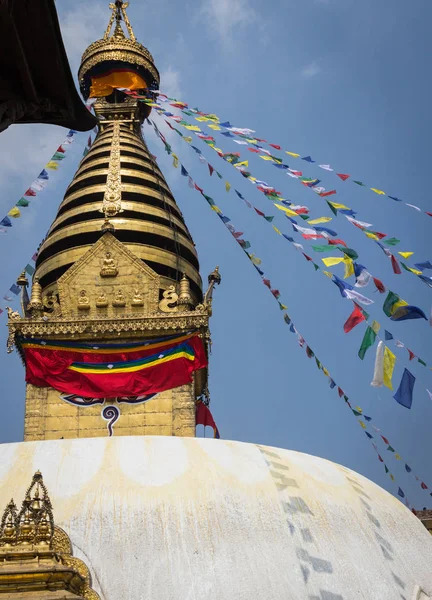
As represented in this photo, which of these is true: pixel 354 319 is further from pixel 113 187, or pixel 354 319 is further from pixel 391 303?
pixel 113 187

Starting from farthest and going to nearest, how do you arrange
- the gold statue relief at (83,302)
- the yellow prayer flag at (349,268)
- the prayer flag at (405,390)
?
the gold statue relief at (83,302) < the yellow prayer flag at (349,268) < the prayer flag at (405,390)

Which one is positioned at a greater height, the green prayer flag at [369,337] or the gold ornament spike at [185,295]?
the gold ornament spike at [185,295]

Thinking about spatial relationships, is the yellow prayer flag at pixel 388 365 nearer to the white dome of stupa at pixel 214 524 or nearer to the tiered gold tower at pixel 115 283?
the white dome of stupa at pixel 214 524

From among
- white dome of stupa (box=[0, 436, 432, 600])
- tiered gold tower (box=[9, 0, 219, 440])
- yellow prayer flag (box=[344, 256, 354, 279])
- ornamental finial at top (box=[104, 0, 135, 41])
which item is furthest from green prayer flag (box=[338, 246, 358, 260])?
ornamental finial at top (box=[104, 0, 135, 41])

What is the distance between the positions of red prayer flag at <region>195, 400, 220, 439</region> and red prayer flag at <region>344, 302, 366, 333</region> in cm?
889

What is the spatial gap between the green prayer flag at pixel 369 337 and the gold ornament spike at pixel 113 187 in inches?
393

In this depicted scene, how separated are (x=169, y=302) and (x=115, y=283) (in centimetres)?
133

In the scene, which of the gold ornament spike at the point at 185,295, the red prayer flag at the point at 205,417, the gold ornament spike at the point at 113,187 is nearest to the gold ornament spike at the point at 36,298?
the gold ornament spike at the point at 113,187

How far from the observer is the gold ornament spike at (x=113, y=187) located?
699 inches

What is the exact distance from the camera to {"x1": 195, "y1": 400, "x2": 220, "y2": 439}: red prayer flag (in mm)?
17656

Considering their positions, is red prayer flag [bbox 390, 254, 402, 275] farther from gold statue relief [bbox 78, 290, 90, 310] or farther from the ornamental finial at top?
the ornamental finial at top

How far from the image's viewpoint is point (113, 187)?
1855cm

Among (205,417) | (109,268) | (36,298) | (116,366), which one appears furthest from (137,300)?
(205,417)

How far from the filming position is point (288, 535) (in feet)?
23.6
